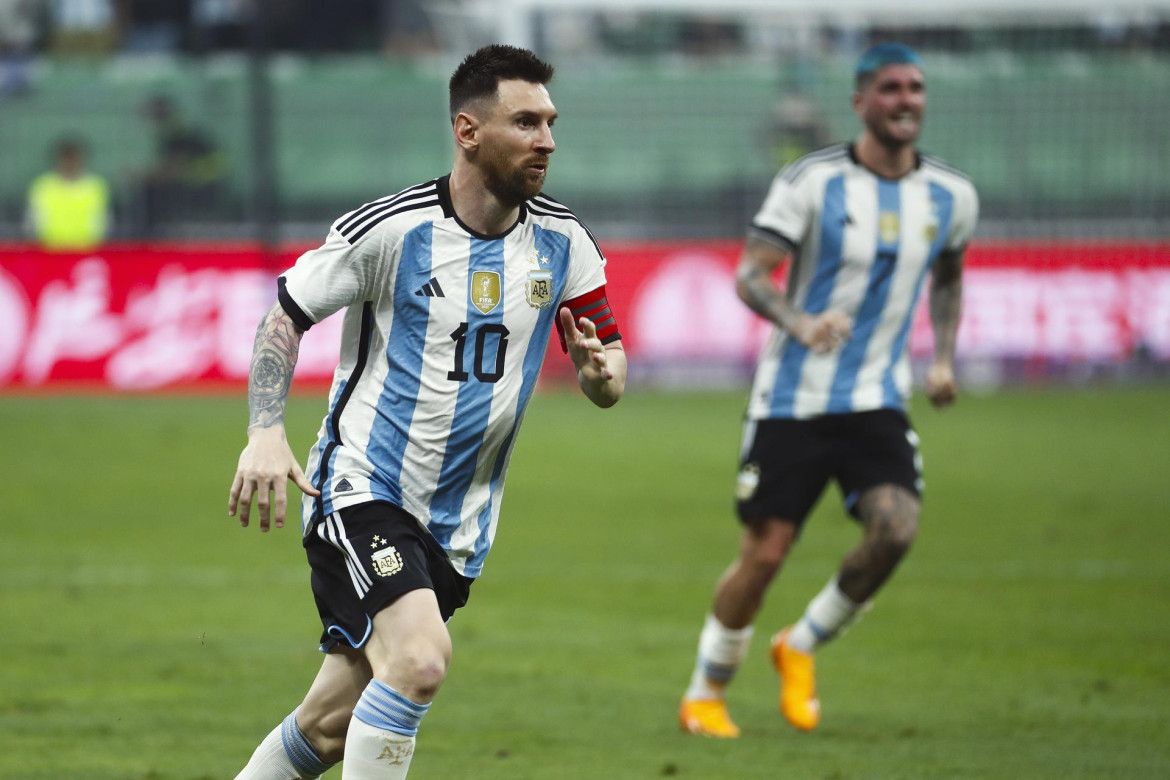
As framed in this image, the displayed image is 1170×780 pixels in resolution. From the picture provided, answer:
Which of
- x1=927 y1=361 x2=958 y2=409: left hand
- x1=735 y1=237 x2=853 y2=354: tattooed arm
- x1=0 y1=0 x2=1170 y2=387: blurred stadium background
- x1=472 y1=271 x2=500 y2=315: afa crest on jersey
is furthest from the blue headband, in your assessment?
x1=0 y1=0 x2=1170 y2=387: blurred stadium background

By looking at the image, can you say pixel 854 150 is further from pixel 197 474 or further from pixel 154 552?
pixel 197 474

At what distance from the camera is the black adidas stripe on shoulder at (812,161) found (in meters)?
6.86

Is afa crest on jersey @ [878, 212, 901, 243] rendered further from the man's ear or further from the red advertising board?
the red advertising board

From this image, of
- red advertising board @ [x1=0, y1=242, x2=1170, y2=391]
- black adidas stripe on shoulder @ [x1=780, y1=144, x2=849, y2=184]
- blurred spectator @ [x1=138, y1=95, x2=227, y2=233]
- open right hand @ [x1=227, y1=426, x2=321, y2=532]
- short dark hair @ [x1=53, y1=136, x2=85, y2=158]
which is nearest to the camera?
open right hand @ [x1=227, y1=426, x2=321, y2=532]

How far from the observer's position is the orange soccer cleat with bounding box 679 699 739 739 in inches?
257

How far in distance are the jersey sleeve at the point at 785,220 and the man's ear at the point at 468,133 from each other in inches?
88.2

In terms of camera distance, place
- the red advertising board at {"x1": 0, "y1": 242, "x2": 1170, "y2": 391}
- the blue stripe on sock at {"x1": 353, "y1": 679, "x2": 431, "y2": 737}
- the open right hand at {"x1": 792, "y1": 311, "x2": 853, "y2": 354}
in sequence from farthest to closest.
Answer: the red advertising board at {"x1": 0, "y1": 242, "x2": 1170, "y2": 391}, the open right hand at {"x1": 792, "y1": 311, "x2": 853, "y2": 354}, the blue stripe on sock at {"x1": 353, "y1": 679, "x2": 431, "y2": 737}

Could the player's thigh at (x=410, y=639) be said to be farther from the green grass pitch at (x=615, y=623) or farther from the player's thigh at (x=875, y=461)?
the player's thigh at (x=875, y=461)

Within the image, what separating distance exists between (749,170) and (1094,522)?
10.5 meters

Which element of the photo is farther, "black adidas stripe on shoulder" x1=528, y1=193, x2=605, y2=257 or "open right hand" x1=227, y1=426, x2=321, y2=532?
"black adidas stripe on shoulder" x1=528, y1=193, x2=605, y2=257

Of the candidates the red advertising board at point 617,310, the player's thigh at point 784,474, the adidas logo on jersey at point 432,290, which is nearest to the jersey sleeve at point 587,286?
the adidas logo on jersey at point 432,290

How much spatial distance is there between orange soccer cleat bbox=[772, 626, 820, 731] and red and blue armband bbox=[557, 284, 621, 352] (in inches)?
86.8

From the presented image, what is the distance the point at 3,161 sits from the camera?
67.8 ft

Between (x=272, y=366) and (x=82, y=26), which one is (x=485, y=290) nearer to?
(x=272, y=366)
